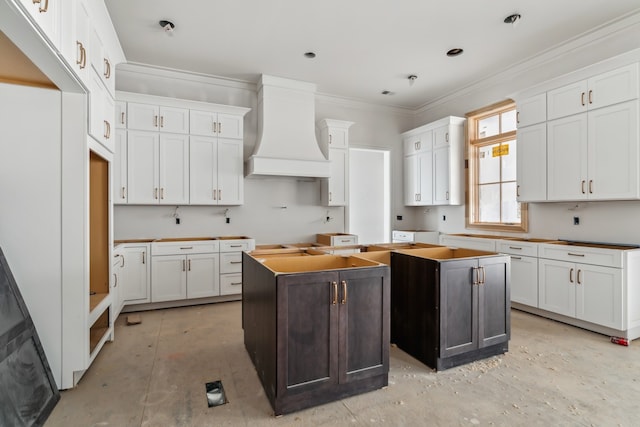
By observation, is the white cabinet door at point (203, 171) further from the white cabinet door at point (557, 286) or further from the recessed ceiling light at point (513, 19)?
the white cabinet door at point (557, 286)

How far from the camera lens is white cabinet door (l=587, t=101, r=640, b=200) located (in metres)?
2.97

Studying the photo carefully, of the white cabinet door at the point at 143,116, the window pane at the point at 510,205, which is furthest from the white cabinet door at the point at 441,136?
the white cabinet door at the point at 143,116

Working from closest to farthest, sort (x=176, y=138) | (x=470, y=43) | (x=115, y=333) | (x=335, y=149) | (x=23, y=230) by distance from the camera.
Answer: (x=23, y=230)
(x=115, y=333)
(x=470, y=43)
(x=176, y=138)
(x=335, y=149)

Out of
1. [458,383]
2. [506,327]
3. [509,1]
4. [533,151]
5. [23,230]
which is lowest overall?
[458,383]

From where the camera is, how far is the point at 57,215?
2.12 metres

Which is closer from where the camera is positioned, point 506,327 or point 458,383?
point 458,383

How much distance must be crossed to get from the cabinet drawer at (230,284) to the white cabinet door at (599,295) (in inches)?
150

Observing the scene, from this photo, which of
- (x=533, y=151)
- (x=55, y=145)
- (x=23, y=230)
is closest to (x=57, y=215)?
(x=23, y=230)

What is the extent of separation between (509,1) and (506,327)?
2.91 meters

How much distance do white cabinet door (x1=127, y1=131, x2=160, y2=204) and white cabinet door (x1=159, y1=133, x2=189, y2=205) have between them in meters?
0.06

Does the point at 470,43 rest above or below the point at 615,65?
Result: above

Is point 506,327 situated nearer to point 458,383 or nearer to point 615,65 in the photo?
point 458,383

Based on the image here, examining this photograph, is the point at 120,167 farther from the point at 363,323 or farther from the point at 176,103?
the point at 363,323

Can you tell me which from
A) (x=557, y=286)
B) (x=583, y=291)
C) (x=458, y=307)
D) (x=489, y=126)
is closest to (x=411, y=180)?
(x=489, y=126)
